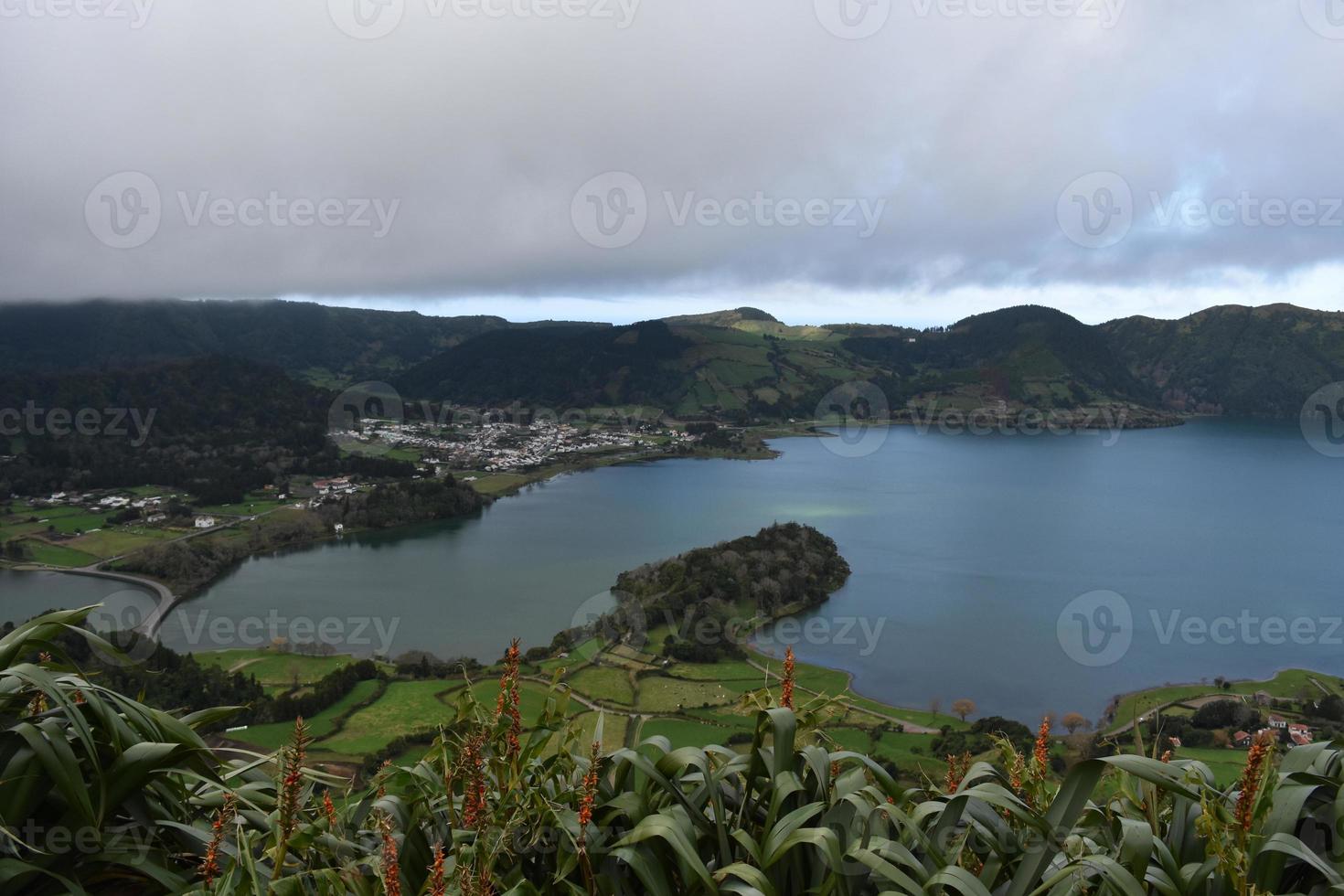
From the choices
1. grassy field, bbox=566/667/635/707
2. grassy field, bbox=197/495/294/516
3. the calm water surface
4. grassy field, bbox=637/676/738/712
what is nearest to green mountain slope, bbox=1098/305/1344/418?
the calm water surface

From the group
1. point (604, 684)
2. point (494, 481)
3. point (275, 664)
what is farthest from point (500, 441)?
point (604, 684)

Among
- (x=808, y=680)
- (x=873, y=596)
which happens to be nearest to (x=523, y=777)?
(x=808, y=680)

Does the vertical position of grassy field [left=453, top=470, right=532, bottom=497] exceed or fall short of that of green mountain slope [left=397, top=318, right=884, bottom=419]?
it falls short

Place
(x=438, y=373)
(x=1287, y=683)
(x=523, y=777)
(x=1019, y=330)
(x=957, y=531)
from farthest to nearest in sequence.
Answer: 1. (x=1019, y=330)
2. (x=438, y=373)
3. (x=957, y=531)
4. (x=1287, y=683)
5. (x=523, y=777)

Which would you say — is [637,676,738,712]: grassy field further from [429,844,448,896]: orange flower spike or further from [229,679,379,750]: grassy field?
[429,844,448,896]: orange flower spike

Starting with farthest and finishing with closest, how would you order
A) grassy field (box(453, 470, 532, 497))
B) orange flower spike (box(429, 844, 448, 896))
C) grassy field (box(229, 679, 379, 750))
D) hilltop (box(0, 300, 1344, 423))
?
hilltop (box(0, 300, 1344, 423)) < grassy field (box(453, 470, 532, 497)) < grassy field (box(229, 679, 379, 750)) < orange flower spike (box(429, 844, 448, 896))

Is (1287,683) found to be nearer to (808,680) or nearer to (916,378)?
(808,680)

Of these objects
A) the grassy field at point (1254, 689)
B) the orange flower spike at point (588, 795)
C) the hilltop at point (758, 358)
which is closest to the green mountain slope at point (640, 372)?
the hilltop at point (758, 358)

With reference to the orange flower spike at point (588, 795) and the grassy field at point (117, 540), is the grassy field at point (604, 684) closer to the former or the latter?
the orange flower spike at point (588, 795)
